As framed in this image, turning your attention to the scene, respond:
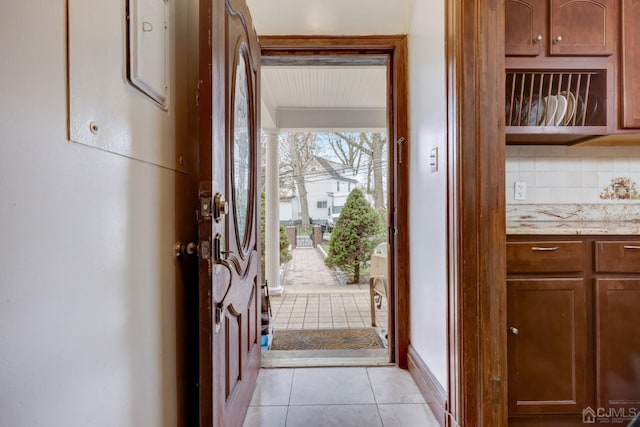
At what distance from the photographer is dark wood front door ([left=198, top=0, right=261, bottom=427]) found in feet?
3.16

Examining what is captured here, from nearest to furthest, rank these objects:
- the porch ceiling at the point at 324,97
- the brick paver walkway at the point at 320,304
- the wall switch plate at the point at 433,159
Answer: the wall switch plate at the point at 433,159 → the brick paver walkway at the point at 320,304 → the porch ceiling at the point at 324,97

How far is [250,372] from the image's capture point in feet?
5.47

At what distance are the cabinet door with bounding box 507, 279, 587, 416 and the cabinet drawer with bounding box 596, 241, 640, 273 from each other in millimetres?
130

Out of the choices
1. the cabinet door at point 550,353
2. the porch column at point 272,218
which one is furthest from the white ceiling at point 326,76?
the cabinet door at point 550,353

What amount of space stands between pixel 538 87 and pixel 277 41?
5.12ft

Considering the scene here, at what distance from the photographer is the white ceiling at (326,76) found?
2.02 m

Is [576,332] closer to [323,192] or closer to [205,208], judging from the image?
[205,208]

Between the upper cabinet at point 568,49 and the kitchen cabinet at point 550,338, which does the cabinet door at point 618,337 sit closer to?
the kitchen cabinet at point 550,338

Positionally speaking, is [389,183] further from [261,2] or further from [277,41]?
[261,2]

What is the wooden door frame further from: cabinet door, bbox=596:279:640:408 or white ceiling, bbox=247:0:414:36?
cabinet door, bbox=596:279:640:408

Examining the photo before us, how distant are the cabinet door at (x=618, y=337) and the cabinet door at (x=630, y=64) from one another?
83 centimetres

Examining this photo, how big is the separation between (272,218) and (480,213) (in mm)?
3177

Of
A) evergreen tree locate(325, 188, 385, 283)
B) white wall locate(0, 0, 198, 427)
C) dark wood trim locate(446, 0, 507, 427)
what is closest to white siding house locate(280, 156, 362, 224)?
evergreen tree locate(325, 188, 385, 283)

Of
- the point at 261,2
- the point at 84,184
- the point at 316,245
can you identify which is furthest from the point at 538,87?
the point at 316,245
